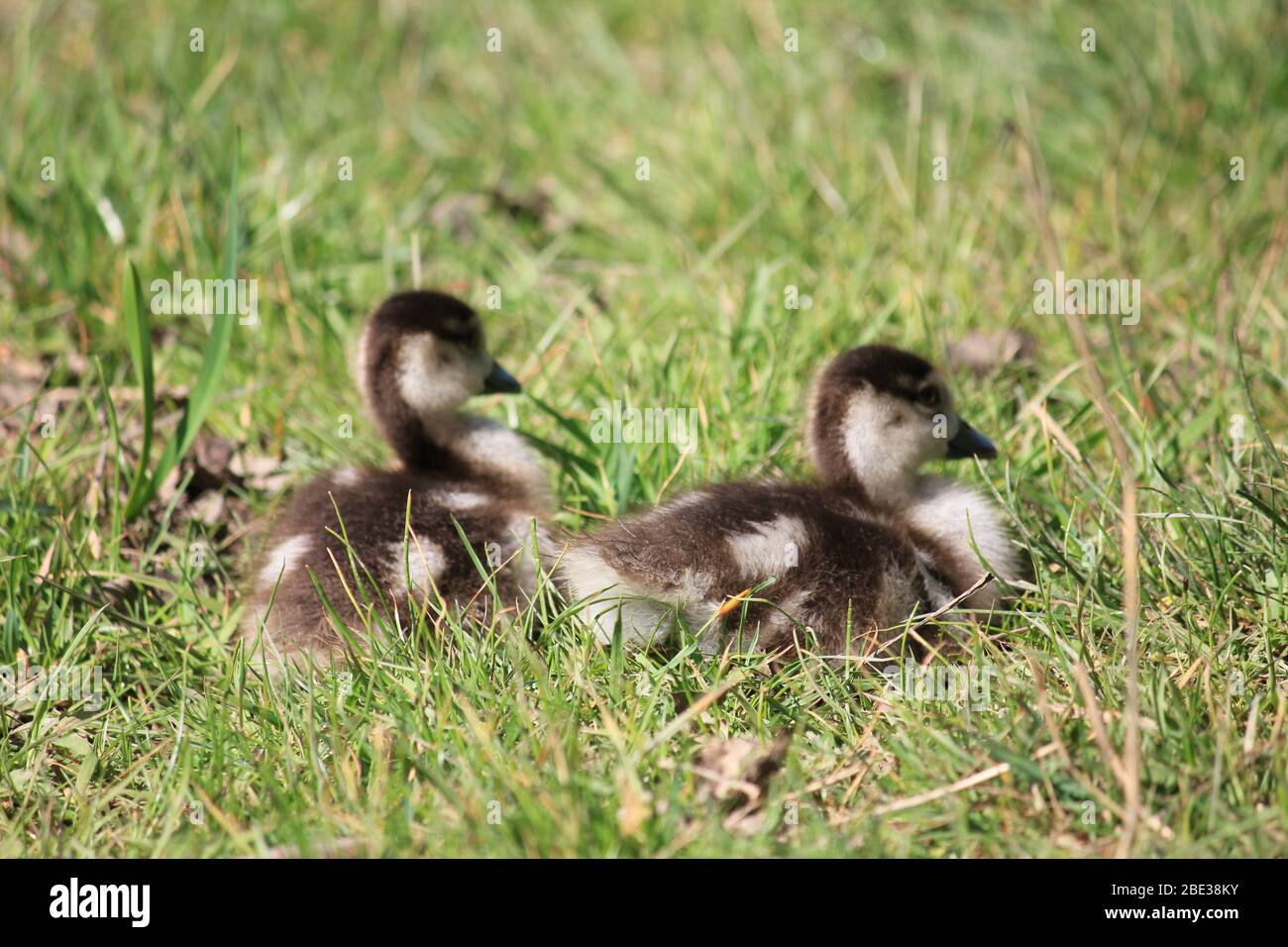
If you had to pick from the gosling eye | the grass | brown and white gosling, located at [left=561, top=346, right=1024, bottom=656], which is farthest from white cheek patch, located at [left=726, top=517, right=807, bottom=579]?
the gosling eye

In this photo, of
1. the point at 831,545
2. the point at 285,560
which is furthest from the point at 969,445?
the point at 285,560

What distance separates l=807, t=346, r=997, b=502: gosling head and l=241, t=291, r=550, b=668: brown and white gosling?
73 cm

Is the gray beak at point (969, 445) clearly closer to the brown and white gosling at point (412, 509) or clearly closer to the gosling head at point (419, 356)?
the brown and white gosling at point (412, 509)

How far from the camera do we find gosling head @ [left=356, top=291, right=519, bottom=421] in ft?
11.3

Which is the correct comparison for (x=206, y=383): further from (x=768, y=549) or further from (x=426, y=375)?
(x=768, y=549)

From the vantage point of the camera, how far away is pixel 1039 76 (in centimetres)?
519

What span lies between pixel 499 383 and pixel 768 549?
1.04m

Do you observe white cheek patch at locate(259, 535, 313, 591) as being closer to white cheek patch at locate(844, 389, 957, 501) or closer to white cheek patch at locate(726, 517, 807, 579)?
white cheek patch at locate(726, 517, 807, 579)

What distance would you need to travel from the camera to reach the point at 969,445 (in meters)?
3.36

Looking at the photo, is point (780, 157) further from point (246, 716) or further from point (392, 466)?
point (246, 716)

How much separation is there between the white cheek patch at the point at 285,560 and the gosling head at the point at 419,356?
460 millimetres

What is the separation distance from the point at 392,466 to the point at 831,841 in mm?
1791

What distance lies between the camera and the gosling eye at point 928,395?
10.6ft

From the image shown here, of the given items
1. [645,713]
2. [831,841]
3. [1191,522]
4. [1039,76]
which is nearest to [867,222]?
[1039,76]
